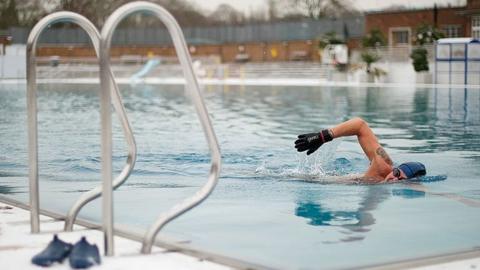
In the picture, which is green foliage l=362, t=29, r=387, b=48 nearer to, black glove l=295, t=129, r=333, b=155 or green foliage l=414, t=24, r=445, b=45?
green foliage l=414, t=24, r=445, b=45

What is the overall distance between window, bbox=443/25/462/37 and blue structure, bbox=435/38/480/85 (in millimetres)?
13514

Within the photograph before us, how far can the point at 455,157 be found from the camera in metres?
9.53

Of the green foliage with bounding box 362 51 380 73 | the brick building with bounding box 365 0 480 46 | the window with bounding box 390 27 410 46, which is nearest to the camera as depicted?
the green foliage with bounding box 362 51 380 73

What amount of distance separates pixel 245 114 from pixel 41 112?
435 cm

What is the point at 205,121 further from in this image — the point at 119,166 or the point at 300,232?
the point at 119,166

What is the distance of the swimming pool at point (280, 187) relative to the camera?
4.57 m

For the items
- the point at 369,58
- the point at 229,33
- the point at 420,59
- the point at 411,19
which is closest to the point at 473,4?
the point at 411,19

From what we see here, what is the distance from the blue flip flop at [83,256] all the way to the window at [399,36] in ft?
152

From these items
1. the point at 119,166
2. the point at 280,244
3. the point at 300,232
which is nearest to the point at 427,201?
the point at 300,232

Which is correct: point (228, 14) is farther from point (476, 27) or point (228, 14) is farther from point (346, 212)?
point (346, 212)

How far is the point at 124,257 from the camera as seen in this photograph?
3828 millimetres

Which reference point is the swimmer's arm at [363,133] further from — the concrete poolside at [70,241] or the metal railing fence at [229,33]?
the metal railing fence at [229,33]

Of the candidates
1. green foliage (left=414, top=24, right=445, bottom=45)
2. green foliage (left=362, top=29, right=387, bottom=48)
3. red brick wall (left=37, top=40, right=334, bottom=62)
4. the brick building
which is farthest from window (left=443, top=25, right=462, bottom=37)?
red brick wall (left=37, top=40, right=334, bottom=62)

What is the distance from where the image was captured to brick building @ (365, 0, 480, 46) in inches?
1828
